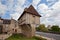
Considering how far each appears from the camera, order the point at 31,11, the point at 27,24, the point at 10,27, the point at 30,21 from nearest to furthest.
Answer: the point at 30,21
the point at 27,24
the point at 31,11
the point at 10,27

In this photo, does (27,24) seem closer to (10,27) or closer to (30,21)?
(30,21)

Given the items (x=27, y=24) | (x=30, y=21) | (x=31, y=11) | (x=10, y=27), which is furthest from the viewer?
(x=10, y=27)

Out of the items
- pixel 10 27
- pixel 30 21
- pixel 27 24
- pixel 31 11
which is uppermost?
pixel 31 11

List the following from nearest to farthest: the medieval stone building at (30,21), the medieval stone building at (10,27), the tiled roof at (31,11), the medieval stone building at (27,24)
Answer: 1. the medieval stone building at (30,21)
2. the medieval stone building at (27,24)
3. the tiled roof at (31,11)
4. the medieval stone building at (10,27)

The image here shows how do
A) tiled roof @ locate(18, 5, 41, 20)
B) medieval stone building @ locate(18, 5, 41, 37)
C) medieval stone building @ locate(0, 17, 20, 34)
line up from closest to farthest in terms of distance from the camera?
medieval stone building @ locate(18, 5, 41, 37) < tiled roof @ locate(18, 5, 41, 20) < medieval stone building @ locate(0, 17, 20, 34)

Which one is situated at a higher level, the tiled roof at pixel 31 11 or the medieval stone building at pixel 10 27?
the tiled roof at pixel 31 11

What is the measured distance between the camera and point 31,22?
4006cm

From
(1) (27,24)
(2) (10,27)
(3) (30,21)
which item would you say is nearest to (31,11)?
(3) (30,21)

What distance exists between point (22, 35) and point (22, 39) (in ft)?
11.0

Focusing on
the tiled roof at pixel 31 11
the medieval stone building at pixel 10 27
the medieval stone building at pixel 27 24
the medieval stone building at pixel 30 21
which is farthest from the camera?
the medieval stone building at pixel 10 27

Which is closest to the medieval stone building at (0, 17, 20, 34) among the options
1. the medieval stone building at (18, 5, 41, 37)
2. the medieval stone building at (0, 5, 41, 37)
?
the medieval stone building at (0, 5, 41, 37)

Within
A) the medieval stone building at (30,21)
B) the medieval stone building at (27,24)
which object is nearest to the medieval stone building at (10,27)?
the medieval stone building at (27,24)

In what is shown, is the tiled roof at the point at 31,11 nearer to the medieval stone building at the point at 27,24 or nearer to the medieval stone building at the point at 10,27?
the medieval stone building at the point at 27,24

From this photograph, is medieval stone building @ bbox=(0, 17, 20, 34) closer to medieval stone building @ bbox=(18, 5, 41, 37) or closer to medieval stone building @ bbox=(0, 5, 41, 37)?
medieval stone building @ bbox=(0, 5, 41, 37)
